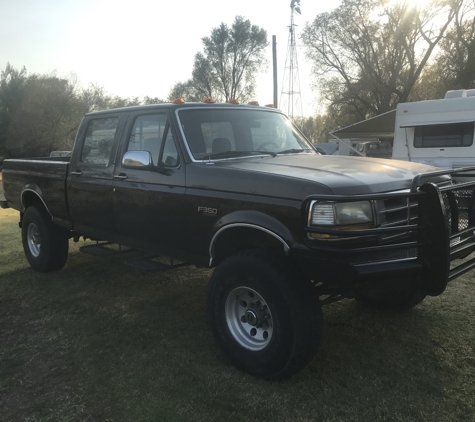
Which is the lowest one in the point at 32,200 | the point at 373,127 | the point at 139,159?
the point at 32,200

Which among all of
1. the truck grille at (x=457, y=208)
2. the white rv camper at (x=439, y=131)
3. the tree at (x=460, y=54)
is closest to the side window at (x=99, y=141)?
the truck grille at (x=457, y=208)

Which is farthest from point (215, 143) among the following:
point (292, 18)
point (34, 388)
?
point (292, 18)

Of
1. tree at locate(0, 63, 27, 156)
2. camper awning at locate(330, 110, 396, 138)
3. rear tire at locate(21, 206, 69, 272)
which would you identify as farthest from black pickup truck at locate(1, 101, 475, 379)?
tree at locate(0, 63, 27, 156)

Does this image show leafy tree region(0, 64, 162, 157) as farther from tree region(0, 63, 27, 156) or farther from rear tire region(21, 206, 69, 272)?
rear tire region(21, 206, 69, 272)

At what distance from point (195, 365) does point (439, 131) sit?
10.3 metres

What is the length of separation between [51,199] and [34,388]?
2.92m

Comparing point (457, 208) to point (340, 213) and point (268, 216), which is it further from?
point (268, 216)

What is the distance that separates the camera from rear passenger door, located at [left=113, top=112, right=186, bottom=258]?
4090 mm

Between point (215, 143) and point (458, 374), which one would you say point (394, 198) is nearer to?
point (458, 374)

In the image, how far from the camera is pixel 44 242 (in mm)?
6070

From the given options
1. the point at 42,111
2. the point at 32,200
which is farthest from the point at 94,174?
the point at 42,111

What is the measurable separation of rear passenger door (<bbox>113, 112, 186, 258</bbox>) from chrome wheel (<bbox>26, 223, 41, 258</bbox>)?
210 centimetres

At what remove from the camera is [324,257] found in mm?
3018

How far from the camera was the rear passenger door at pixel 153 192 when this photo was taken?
13.4 feet
